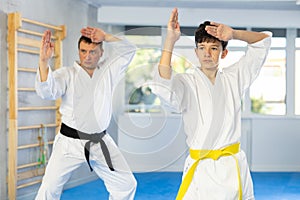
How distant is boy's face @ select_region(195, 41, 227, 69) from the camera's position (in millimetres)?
2254

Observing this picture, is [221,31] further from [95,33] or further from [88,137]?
[88,137]

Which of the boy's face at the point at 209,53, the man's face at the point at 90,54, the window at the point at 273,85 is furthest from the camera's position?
the window at the point at 273,85

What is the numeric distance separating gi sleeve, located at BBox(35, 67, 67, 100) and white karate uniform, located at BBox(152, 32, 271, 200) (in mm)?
1092

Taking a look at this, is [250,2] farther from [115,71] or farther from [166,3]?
[115,71]

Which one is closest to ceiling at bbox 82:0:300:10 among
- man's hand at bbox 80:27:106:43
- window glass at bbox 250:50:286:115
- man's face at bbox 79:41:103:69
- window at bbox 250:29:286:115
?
window at bbox 250:29:286:115

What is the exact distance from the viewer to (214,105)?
229cm

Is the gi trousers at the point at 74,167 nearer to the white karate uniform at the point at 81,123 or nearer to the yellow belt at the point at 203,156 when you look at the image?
the white karate uniform at the point at 81,123

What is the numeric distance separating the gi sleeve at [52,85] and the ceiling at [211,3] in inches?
145

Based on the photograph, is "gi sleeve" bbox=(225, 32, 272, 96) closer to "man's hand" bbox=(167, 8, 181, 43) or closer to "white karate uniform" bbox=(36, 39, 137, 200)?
"man's hand" bbox=(167, 8, 181, 43)

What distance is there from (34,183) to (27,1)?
6.34 ft

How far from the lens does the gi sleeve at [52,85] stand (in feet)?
10.0

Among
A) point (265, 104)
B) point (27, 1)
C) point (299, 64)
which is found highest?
point (27, 1)

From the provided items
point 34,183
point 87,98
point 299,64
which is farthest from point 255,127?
point 87,98

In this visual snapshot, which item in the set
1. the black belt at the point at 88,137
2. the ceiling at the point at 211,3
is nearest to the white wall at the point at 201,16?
the ceiling at the point at 211,3
